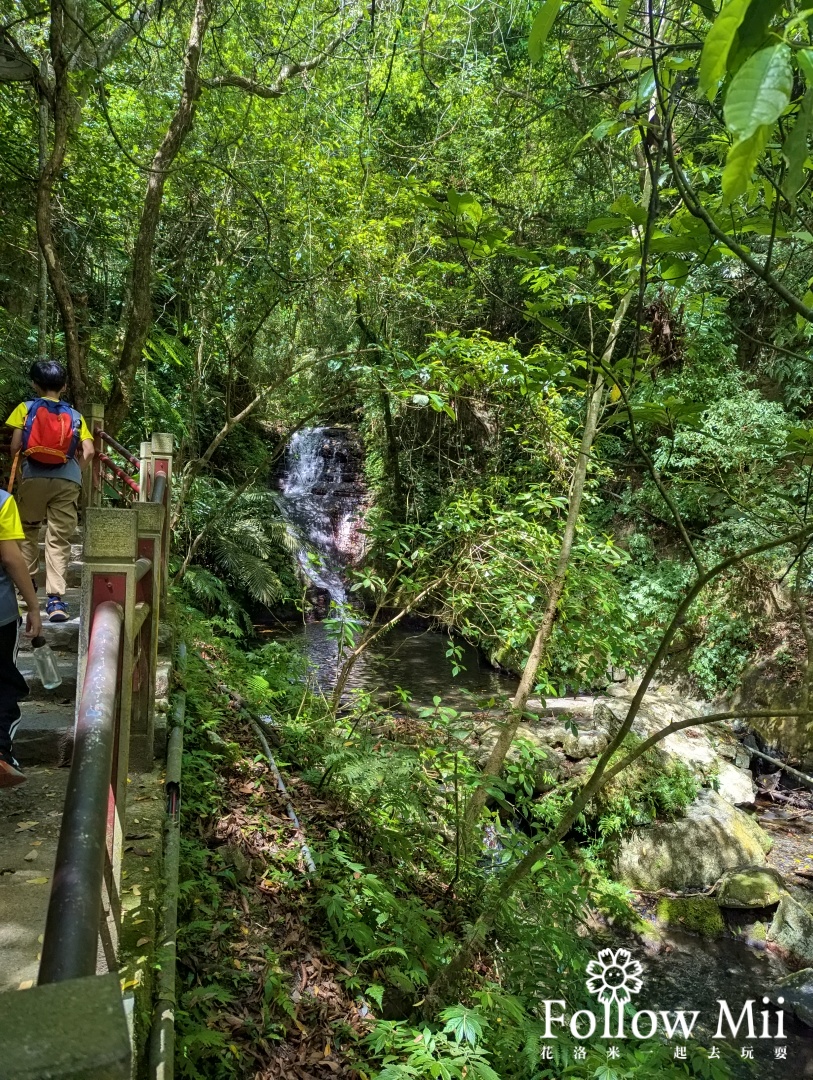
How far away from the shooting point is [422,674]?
11.2 m

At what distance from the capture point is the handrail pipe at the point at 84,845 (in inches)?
37.3

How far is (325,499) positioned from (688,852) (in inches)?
458

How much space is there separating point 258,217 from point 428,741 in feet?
22.0

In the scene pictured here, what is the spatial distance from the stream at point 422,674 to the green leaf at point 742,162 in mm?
3726

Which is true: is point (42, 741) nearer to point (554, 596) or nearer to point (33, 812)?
point (33, 812)

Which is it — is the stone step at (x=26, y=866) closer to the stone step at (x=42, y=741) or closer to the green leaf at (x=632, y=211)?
the stone step at (x=42, y=741)

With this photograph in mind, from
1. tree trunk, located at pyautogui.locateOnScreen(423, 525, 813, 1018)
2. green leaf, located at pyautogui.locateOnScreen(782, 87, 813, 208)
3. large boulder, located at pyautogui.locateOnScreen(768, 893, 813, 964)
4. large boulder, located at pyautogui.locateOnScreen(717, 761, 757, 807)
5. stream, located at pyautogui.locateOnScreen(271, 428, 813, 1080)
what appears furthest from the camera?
large boulder, located at pyautogui.locateOnScreen(717, 761, 757, 807)

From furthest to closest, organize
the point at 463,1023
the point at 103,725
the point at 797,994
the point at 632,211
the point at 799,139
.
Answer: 1. the point at 797,994
2. the point at 463,1023
3. the point at 632,211
4. the point at 103,725
5. the point at 799,139

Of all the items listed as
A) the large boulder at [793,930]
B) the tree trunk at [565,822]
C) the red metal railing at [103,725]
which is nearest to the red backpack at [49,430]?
the red metal railing at [103,725]

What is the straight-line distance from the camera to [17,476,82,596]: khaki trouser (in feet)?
14.6

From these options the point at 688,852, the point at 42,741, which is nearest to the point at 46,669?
the point at 42,741

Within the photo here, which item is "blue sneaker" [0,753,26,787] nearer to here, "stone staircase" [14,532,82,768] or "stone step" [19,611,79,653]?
"stone staircase" [14,532,82,768]

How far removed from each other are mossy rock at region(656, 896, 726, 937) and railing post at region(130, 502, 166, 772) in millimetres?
5768

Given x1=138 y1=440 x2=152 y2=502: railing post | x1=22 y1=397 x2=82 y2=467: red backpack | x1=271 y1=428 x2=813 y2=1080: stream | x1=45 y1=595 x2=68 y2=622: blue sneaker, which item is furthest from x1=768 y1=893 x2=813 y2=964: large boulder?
x1=22 y1=397 x2=82 y2=467: red backpack
